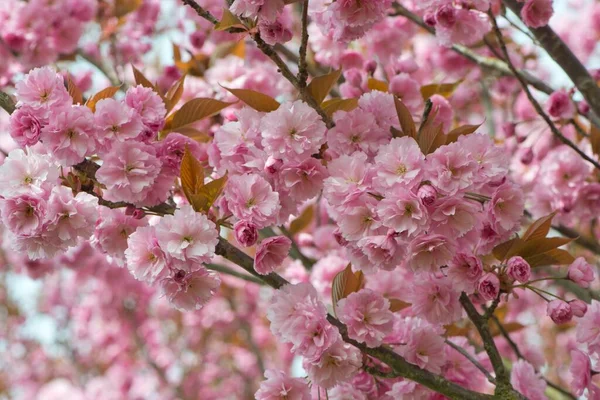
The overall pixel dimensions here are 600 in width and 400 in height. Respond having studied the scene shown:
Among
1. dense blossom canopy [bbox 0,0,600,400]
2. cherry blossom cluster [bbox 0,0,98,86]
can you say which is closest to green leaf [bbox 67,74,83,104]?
dense blossom canopy [bbox 0,0,600,400]

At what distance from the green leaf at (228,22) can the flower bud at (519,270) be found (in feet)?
2.55

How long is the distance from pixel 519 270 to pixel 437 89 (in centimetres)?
85

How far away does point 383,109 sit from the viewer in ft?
5.35

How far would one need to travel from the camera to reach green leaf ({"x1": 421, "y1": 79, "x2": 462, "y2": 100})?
82.6 inches

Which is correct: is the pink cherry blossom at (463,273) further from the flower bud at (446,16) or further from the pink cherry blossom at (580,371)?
the flower bud at (446,16)

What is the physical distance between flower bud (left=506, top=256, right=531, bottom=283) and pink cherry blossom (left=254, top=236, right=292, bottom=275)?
481 millimetres

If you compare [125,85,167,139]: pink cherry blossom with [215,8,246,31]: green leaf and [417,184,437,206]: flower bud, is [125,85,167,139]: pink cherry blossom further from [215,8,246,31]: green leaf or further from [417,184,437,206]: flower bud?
[417,184,437,206]: flower bud

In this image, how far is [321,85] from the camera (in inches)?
63.5

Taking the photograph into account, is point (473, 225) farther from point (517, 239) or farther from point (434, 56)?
point (434, 56)

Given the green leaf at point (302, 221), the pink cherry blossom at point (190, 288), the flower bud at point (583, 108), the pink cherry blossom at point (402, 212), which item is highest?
the pink cherry blossom at point (402, 212)

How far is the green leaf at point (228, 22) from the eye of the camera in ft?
4.85

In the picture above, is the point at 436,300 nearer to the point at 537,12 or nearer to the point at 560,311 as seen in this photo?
the point at 560,311

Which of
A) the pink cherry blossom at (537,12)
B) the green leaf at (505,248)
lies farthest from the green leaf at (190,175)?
the pink cherry blossom at (537,12)

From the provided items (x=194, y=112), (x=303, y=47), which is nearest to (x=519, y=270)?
(x=303, y=47)
